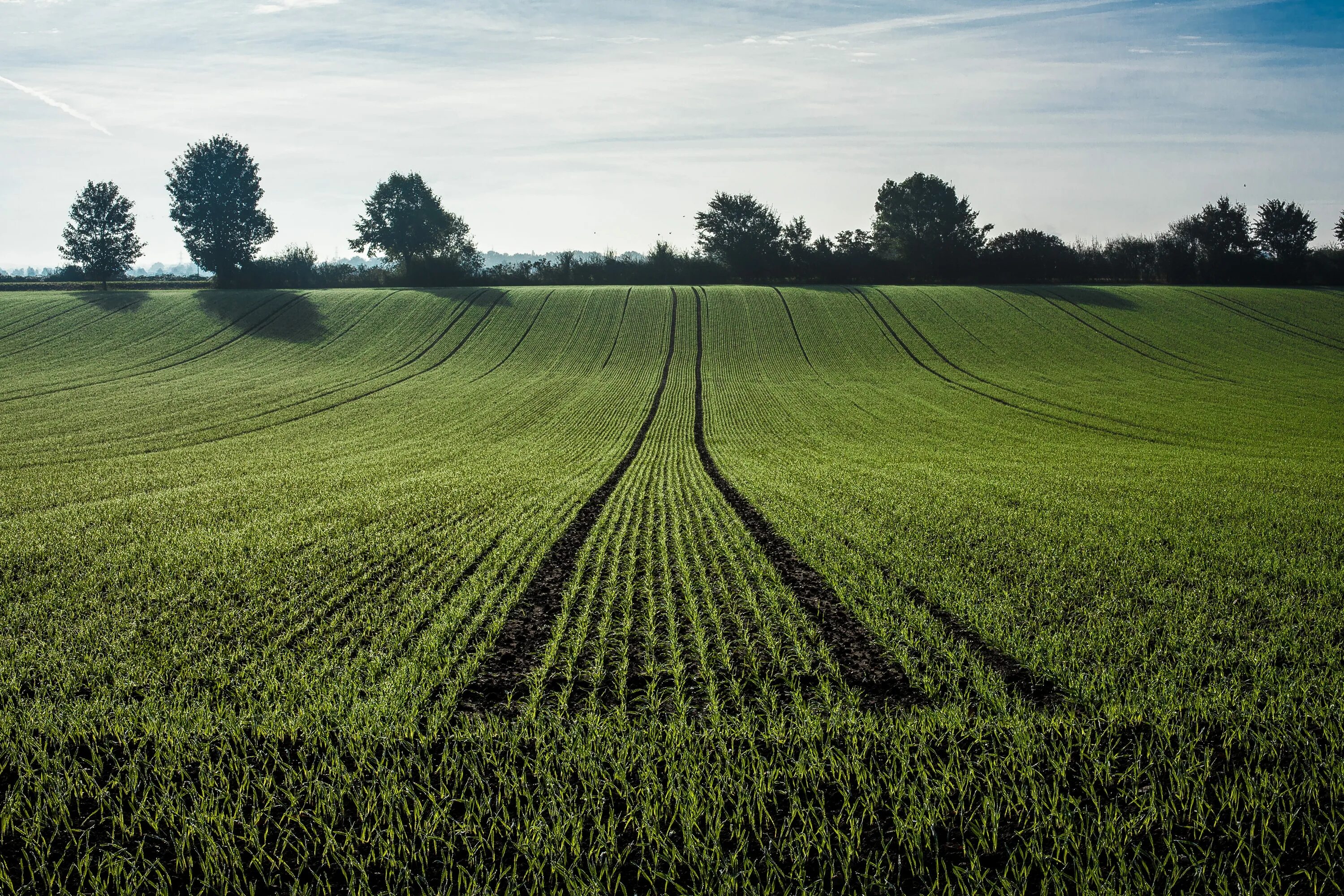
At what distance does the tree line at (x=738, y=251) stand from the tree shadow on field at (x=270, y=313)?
9.67 metres

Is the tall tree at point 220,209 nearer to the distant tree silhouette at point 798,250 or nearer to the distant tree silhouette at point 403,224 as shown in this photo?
the distant tree silhouette at point 403,224

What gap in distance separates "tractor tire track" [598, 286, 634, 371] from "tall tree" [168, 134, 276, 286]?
137 ft

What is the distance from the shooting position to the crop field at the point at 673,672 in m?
4.57

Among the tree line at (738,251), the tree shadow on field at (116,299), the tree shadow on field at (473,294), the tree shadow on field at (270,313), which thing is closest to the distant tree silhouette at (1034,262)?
the tree line at (738,251)

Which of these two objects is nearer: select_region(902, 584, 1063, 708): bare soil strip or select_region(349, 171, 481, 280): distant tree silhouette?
select_region(902, 584, 1063, 708): bare soil strip

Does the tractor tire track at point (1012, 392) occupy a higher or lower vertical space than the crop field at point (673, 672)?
higher

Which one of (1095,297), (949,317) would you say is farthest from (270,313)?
(1095,297)

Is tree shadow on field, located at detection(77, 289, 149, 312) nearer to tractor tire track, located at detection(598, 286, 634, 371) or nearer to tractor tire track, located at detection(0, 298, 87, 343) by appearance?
tractor tire track, located at detection(0, 298, 87, 343)

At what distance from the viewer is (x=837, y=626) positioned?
8750mm

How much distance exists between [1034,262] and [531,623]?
277ft

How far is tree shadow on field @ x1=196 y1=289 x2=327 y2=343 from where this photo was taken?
55.2 meters

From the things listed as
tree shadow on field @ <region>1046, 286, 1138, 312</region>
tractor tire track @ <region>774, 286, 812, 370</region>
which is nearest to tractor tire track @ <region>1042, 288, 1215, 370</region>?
tree shadow on field @ <region>1046, 286, 1138, 312</region>

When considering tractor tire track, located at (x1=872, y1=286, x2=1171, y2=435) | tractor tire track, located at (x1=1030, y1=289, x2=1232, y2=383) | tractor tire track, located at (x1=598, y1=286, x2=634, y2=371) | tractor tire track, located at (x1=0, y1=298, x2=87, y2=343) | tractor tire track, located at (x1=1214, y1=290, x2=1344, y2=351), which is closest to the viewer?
tractor tire track, located at (x1=872, y1=286, x2=1171, y2=435)

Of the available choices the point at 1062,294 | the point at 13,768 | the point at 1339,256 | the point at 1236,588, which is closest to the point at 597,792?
the point at 13,768
